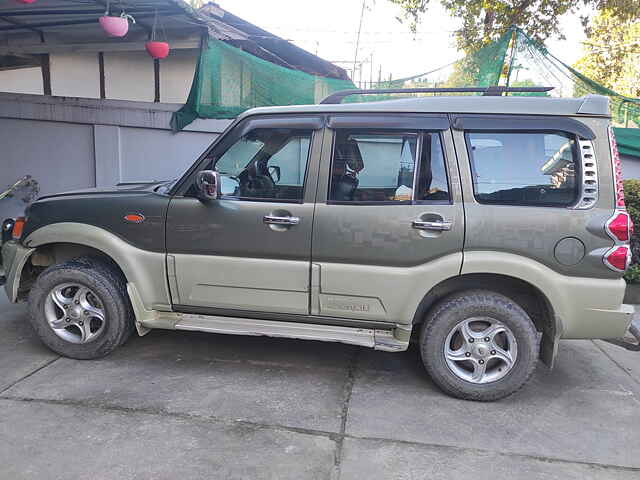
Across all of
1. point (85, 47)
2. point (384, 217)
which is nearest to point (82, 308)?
point (384, 217)

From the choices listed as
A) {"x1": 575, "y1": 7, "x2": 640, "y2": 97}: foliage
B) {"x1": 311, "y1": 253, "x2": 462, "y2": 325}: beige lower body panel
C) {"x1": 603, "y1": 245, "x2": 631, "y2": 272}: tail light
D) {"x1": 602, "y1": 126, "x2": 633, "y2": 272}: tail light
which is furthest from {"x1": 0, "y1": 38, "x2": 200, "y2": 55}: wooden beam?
{"x1": 575, "y1": 7, "x2": 640, "y2": 97}: foliage

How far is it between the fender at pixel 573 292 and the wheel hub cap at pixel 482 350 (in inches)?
13.7

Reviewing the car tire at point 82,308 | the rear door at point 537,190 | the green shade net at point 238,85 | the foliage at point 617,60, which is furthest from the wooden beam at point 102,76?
the foliage at point 617,60

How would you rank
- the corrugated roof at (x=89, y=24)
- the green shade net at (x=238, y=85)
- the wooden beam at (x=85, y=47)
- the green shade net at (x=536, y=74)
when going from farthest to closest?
the wooden beam at (x=85, y=47), the green shade net at (x=238, y=85), the green shade net at (x=536, y=74), the corrugated roof at (x=89, y=24)

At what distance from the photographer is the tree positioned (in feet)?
38.1

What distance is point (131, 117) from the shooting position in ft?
26.9

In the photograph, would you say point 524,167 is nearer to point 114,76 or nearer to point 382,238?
point 382,238

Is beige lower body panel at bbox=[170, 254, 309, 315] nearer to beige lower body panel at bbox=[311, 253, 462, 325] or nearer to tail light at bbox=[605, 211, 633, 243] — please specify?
beige lower body panel at bbox=[311, 253, 462, 325]

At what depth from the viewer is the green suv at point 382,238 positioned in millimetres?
3404

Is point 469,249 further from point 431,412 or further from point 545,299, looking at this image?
point 431,412

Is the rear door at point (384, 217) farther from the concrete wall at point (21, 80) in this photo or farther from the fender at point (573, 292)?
the concrete wall at point (21, 80)

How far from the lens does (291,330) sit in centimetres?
377

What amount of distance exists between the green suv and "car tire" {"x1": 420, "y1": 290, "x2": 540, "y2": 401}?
0.4 inches

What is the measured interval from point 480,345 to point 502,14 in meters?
10.8
